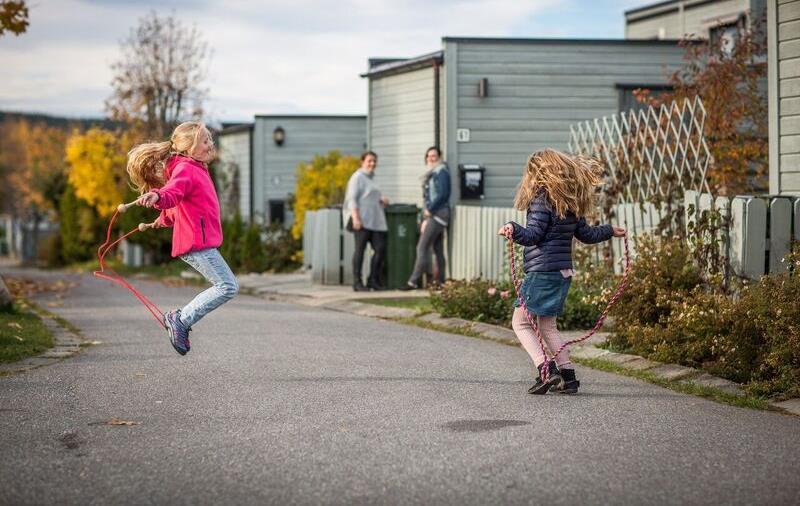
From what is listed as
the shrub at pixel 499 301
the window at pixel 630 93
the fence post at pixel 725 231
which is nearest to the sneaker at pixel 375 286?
the shrub at pixel 499 301

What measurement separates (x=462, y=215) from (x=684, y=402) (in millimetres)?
10058

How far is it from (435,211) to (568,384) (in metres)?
8.87

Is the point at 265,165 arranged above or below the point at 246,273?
above

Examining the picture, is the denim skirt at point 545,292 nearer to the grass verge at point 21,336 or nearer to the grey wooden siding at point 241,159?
the grass verge at point 21,336

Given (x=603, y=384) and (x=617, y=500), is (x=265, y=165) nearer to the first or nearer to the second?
(x=603, y=384)

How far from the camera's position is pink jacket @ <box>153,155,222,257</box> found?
7996 millimetres

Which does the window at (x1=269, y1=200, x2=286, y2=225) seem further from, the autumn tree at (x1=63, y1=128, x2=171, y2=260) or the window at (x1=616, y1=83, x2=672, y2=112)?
the window at (x1=616, y1=83, x2=672, y2=112)

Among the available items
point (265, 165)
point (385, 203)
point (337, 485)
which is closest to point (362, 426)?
point (337, 485)

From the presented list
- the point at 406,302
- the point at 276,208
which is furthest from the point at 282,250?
the point at 406,302

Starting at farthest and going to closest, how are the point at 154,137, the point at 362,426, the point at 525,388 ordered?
the point at 154,137, the point at 525,388, the point at 362,426

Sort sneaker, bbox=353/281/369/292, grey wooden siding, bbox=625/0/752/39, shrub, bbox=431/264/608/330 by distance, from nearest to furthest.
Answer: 1. shrub, bbox=431/264/608/330
2. sneaker, bbox=353/281/369/292
3. grey wooden siding, bbox=625/0/752/39

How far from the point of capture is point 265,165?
32.4 metres

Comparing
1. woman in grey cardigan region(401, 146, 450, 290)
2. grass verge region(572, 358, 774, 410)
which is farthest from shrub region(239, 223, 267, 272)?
grass verge region(572, 358, 774, 410)

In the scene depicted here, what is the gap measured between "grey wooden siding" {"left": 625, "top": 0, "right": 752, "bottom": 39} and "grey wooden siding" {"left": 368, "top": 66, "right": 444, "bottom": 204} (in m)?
6.59
